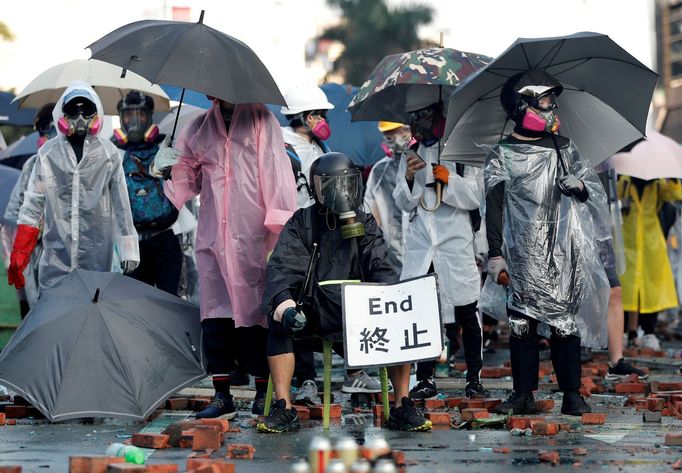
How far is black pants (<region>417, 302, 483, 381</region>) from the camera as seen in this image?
9273mm

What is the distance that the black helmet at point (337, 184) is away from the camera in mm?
7648

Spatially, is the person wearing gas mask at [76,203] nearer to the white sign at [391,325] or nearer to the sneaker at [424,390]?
the sneaker at [424,390]

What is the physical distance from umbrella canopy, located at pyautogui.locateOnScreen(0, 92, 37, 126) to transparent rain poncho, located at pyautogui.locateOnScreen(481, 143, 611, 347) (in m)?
6.42

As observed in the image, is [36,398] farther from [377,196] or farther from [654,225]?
[654,225]

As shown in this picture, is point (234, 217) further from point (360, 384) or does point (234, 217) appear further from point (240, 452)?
point (240, 452)

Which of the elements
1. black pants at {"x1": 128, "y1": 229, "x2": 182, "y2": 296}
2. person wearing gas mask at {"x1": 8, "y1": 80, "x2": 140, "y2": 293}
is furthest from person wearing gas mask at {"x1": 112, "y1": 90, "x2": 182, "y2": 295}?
person wearing gas mask at {"x1": 8, "y1": 80, "x2": 140, "y2": 293}

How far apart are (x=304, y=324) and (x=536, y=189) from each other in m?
1.73

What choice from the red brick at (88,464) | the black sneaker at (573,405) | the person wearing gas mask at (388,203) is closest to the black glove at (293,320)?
the red brick at (88,464)

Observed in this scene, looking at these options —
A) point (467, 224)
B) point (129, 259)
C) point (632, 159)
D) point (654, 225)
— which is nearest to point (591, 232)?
point (467, 224)

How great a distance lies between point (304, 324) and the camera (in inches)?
290

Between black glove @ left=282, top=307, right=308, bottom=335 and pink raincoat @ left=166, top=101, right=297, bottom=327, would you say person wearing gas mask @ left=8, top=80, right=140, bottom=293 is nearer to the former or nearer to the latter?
pink raincoat @ left=166, top=101, right=297, bottom=327

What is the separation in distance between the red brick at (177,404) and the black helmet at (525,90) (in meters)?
2.72

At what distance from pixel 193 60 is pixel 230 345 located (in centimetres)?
175

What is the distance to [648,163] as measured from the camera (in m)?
12.3
